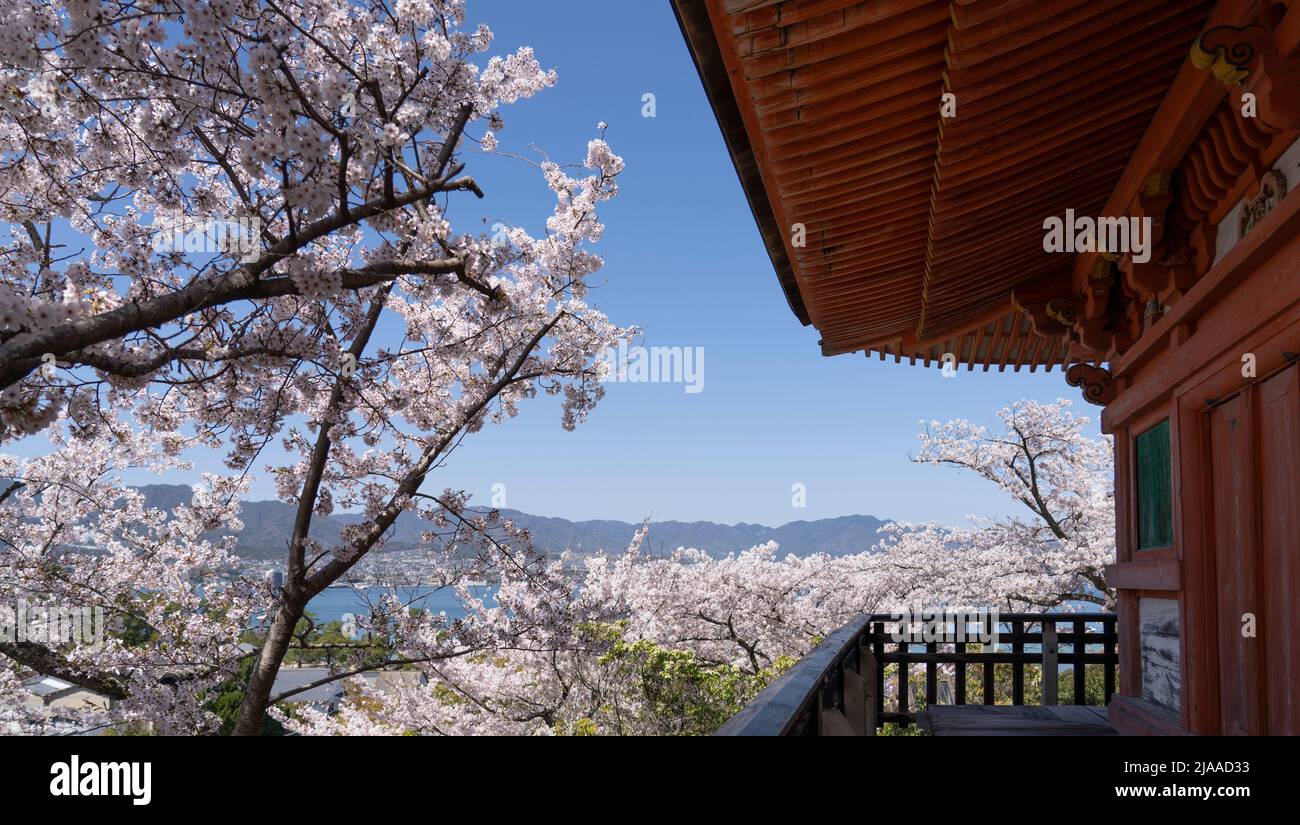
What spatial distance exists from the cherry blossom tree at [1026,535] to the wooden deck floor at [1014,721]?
837 cm

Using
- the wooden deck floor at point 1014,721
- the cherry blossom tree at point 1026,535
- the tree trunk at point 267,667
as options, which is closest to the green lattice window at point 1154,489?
the wooden deck floor at point 1014,721

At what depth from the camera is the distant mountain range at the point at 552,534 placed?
8.34 m

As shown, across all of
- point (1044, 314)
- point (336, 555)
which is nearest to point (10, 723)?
point (336, 555)

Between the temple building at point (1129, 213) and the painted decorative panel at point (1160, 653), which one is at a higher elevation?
the temple building at point (1129, 213)

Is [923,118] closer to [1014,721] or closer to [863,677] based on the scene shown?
[863,677]

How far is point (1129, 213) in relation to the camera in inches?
138

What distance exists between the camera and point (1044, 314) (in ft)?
15.0

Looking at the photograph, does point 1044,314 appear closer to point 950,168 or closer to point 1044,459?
point 950,168

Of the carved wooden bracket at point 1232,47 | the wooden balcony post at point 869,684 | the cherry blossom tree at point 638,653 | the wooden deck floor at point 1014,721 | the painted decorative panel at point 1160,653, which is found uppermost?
the carved wooden bracket at point 1232,47

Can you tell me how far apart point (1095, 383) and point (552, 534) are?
245 feet

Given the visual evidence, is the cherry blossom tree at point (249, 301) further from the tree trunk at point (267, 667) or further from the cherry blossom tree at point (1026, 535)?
the cherry blossom tree at point (1026, 535)

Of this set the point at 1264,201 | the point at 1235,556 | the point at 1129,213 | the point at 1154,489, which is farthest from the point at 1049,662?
the point at 1264,201

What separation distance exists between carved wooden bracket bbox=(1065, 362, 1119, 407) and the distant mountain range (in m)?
5.29
